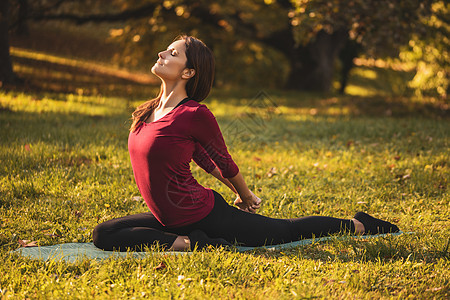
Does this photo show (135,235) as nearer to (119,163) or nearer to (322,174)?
(119,163)

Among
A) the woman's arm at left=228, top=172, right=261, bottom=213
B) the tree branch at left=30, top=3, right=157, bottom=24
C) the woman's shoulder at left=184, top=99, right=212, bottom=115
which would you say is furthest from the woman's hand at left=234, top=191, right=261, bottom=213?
the tree branch at left=30, top=3, right=157, bottom=24

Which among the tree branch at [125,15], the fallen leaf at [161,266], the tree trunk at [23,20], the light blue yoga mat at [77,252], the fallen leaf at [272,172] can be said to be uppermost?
the tree branch at [125,15]

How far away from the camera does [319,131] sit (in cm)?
903

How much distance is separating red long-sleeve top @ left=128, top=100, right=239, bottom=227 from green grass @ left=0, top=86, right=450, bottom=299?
1.33 ft

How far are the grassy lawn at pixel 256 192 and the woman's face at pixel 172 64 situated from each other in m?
1.41

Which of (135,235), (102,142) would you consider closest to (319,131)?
(102,142)

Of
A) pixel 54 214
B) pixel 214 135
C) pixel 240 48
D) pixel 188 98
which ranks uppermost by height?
pixel 240 48

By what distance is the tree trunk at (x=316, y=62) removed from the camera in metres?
16.8

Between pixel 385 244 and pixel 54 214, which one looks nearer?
pixel 385 244

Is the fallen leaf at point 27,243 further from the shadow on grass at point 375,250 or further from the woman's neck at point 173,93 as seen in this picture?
the shadow on grass at point 375,250

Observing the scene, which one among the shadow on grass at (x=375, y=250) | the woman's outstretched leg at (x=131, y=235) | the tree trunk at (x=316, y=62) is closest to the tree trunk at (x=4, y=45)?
the woman's outstretched leg at (x=131, y=235)

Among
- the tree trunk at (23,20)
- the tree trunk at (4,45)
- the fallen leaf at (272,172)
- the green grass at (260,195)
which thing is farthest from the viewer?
the tree trunk at (23,20)

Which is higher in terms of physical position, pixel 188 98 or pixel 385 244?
pixel 188 98

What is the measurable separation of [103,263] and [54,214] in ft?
4.58
